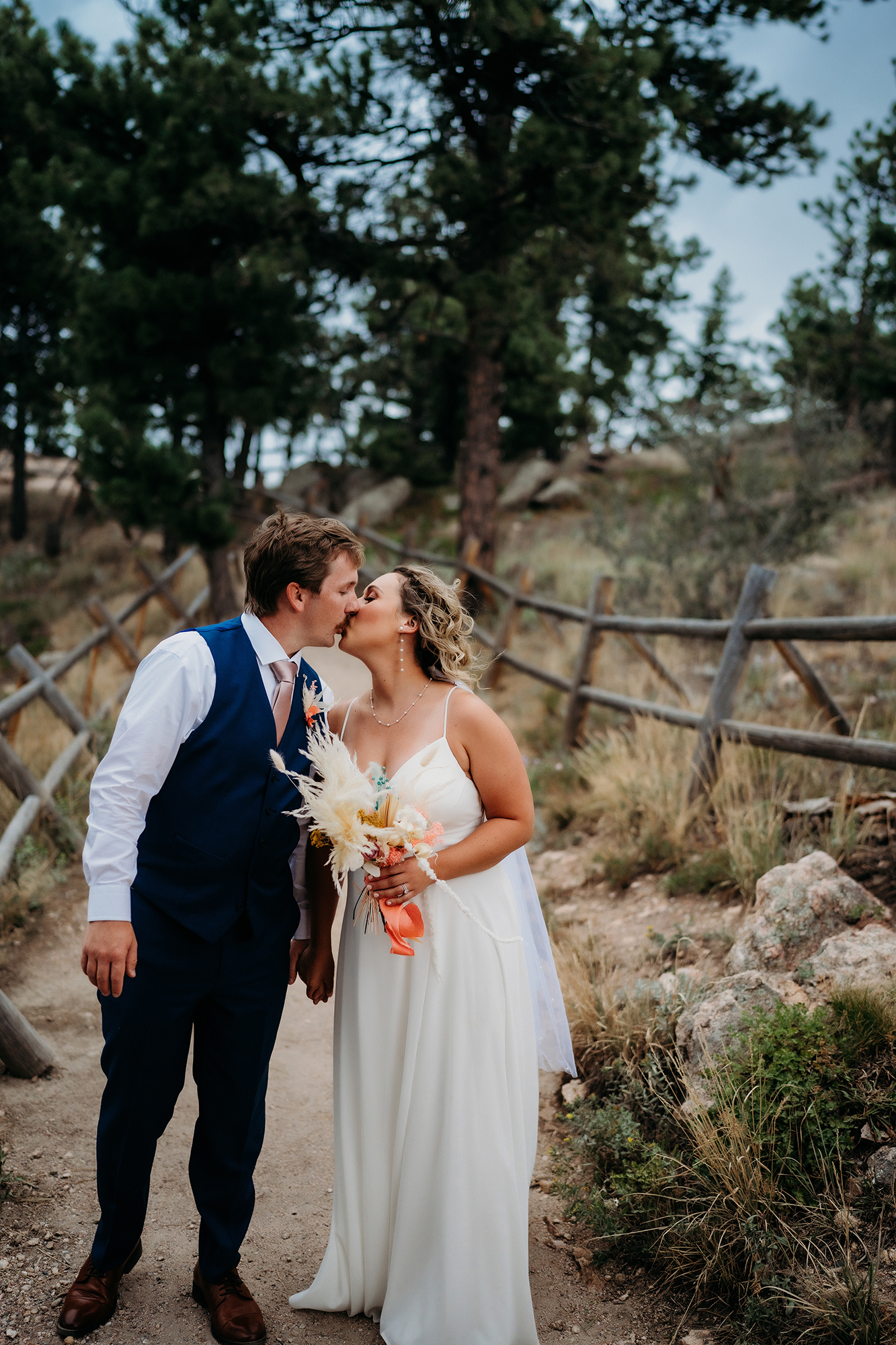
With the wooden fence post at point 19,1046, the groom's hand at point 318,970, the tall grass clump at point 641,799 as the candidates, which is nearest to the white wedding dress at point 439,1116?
the groom's hand at point 318,970

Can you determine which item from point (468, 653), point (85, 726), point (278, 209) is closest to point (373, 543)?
point (278, 209)

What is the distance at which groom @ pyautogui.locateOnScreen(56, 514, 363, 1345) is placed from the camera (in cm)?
217

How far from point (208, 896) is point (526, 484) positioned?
2188 cm

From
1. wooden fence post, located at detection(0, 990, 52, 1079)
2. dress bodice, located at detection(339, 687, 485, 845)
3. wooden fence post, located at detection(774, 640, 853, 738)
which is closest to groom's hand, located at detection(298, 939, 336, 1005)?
dress bodice, located at detection(339, 687, 485, 845)

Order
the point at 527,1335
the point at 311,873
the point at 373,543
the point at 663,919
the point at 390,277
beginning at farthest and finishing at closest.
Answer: the point at 373,543, the point at 390,277, the point at 663,919, the point at 311,873, the point at 527,1335

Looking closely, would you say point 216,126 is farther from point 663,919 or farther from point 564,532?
point 564,532

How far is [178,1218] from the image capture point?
3.01m

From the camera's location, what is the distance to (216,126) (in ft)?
32.1

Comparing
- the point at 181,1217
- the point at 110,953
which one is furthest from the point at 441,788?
the point at 181,1217

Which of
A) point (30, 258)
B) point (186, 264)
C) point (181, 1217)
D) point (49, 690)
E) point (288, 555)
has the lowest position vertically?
point (181, 1217)

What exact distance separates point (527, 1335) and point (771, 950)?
1664 mm

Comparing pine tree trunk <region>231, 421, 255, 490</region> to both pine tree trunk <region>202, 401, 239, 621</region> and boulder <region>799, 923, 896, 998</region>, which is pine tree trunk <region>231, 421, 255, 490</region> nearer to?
pine tree trunk <region>202, 401, 239, 621</region>

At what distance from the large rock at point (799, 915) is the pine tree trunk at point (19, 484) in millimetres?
19225

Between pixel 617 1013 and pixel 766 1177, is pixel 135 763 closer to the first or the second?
pixel 766 1177
